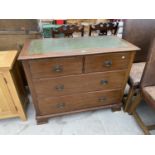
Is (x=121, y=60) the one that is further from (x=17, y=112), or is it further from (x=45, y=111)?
(x=17, y=112)

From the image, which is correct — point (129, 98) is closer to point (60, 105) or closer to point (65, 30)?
point (60, 105)

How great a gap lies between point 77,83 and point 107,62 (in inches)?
13.7

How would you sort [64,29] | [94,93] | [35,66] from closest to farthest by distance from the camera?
[35,66] → [94,93] → [64,29]

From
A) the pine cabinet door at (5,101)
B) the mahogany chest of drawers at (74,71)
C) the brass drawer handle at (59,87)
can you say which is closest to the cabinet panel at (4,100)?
the pine cabinet door at (5,101)

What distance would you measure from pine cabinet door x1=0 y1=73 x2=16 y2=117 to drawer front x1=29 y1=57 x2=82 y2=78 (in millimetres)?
339

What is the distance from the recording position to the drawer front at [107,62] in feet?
3.78

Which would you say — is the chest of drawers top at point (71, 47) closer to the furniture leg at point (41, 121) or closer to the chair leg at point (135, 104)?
the chair leg at point (135, 104)

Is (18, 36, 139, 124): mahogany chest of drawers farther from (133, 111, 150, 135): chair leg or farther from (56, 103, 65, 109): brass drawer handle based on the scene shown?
(133, 111, 150, 135): chair leg

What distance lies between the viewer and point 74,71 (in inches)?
46.5

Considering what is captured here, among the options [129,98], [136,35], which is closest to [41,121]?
[129,98]
